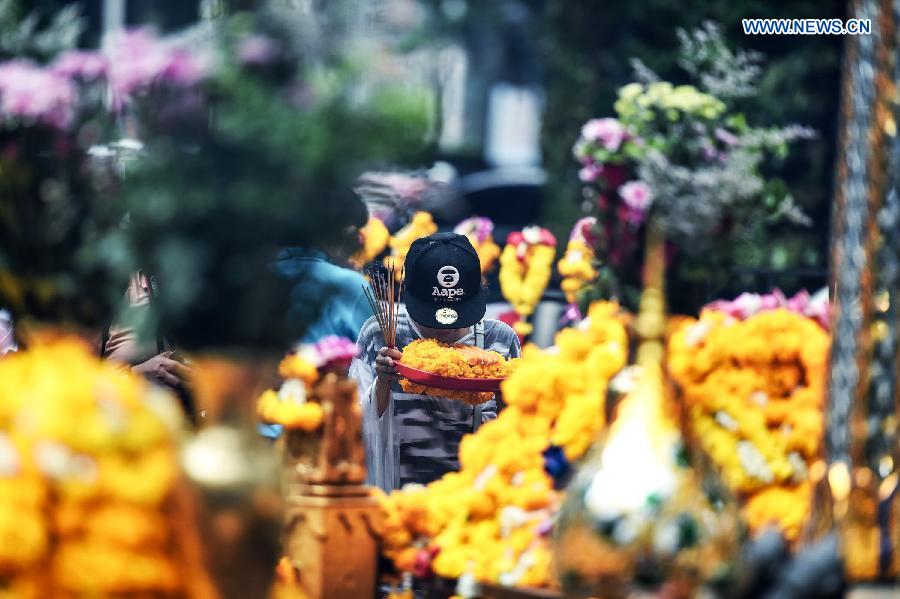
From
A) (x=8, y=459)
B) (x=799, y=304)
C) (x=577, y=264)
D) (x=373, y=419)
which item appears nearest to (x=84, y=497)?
(x=8, y=459)

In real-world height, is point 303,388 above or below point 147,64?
below

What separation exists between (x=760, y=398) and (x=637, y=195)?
164cm

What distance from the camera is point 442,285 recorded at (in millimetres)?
4164

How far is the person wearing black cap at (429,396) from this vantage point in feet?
13.7

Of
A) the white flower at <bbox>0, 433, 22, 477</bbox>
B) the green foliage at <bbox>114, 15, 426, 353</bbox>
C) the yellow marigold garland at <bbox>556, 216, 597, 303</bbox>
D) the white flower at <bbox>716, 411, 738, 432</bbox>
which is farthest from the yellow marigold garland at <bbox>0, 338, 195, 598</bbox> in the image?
the yellow marigold garland at <bbox>556, 216, 597, 303</bbox>

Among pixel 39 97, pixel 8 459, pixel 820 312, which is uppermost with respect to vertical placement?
pixel 39 97

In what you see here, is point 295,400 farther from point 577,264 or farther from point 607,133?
point 577,264

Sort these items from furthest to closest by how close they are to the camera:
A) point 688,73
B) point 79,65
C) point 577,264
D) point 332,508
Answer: point 688,73 < point 577,264 < point 79,65 < point 332,508

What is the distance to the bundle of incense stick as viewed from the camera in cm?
407

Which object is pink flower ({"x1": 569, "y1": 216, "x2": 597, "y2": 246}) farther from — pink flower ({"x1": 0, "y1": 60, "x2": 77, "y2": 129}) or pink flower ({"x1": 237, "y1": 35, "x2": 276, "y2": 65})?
pink flower ({"x1": 237, "y1": 35, "x2": 276, "y2": 65})

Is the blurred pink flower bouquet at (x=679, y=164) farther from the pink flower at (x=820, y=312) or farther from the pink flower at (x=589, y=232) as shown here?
the pink flower at (x=820, y=312)

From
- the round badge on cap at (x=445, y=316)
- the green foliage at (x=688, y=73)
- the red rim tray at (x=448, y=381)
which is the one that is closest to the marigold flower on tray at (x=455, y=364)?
the red rim tray at (x=448, y=381)

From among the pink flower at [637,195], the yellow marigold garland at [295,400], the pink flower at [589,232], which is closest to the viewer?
the yellow marigold garland at [295,400]

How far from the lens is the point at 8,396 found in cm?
183
